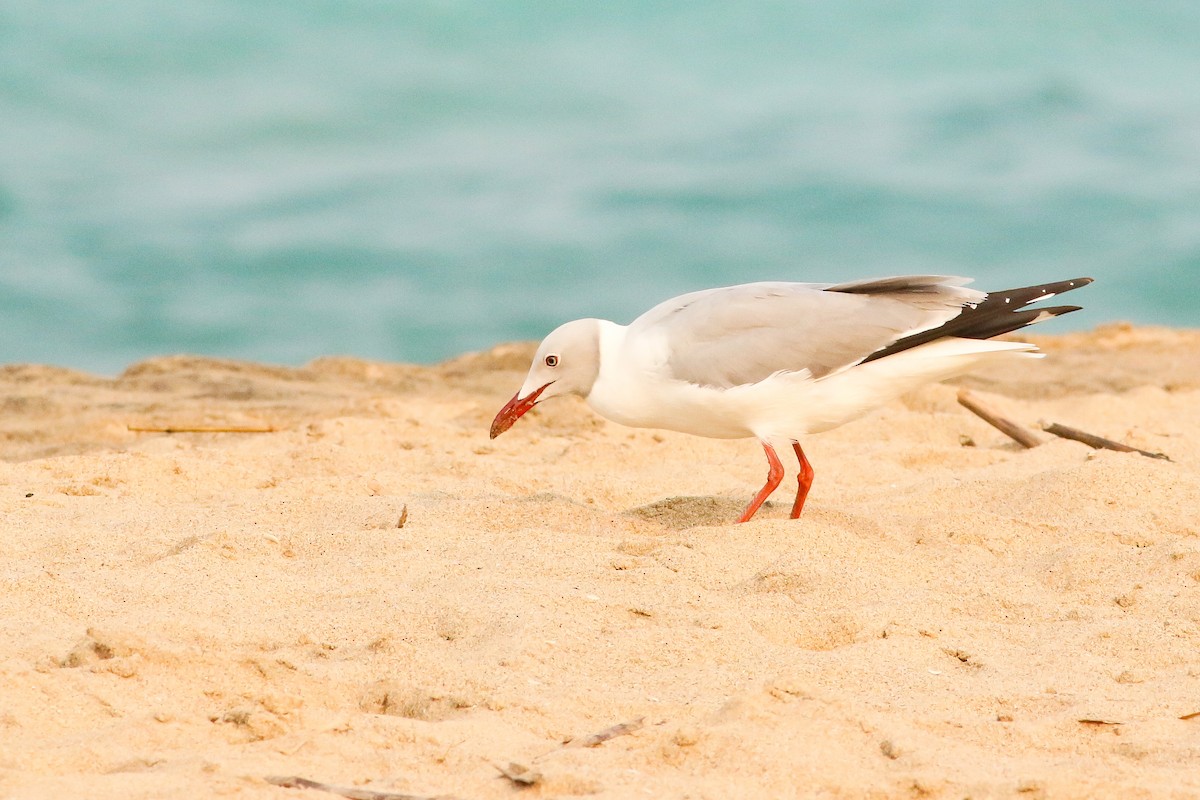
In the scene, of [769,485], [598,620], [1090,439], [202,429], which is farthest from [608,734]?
[202,429]

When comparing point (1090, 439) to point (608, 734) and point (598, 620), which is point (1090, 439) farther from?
point (608, 734)

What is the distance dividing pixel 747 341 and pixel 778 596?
1205 millimetres

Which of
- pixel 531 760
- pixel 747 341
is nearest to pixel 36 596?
pixel 531 760

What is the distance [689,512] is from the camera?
5086mm

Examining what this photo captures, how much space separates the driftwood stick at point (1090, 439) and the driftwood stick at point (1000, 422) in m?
0.13

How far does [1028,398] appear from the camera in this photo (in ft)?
28.7

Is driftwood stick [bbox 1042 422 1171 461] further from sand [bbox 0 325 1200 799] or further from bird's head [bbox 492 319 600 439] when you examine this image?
bird's head [bbox 492 319 600 439]

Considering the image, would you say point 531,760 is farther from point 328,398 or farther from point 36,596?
point 328,398

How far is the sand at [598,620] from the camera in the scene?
280cm

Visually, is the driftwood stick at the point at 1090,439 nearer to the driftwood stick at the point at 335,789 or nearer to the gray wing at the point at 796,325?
the gray wing at the point at 796,325

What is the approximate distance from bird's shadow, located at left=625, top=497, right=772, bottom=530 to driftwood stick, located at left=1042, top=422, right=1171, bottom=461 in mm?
1903

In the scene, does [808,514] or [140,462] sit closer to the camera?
[808,514]

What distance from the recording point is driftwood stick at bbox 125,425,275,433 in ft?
24.0

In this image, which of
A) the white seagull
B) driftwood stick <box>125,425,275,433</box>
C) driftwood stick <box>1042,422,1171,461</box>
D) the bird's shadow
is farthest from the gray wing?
driftwood stick <box>125,425,275,433</box>
